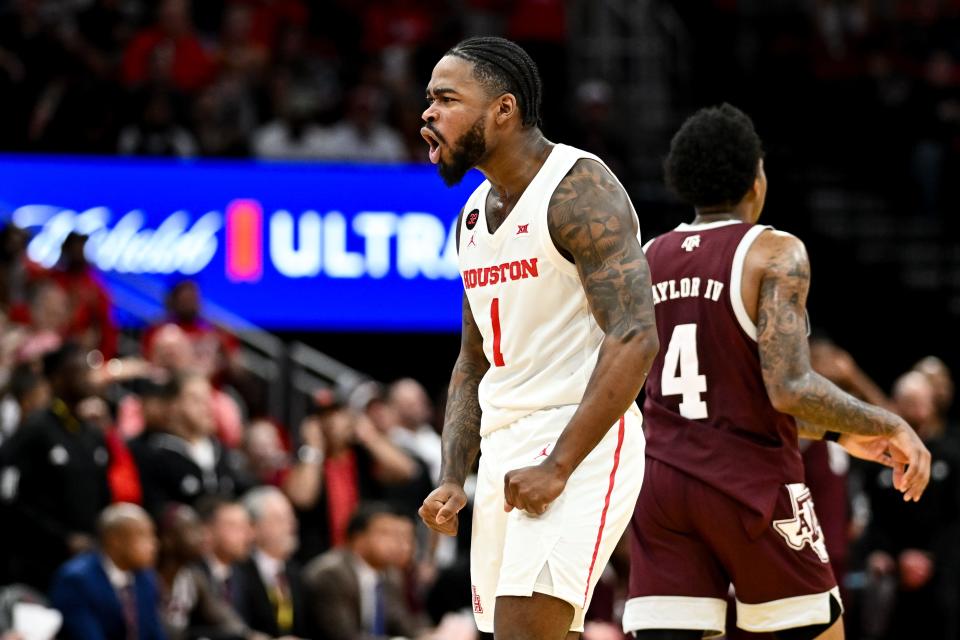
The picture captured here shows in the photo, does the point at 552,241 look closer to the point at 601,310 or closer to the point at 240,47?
the point at 601,310

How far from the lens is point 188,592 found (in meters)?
9.82

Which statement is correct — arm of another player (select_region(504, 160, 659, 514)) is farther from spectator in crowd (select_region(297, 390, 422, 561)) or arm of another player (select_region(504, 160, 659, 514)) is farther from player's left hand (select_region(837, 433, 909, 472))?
spectator in crowd (select_region(297, 390, 422, 561))

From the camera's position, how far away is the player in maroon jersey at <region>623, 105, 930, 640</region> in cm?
552

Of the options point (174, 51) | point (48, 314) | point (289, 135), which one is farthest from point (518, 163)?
point (174, 51)

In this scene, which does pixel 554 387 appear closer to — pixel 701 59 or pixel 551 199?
pixel 551 199

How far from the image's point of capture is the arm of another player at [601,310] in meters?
4.44

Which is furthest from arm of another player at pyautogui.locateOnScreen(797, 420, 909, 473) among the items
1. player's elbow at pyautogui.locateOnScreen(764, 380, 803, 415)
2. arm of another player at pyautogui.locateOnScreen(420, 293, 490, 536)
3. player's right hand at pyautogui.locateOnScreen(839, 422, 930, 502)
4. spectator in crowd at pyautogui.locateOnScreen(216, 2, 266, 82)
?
spectator in crowd at pyautogui.locateOnScreen(216, 2, 266, 82)

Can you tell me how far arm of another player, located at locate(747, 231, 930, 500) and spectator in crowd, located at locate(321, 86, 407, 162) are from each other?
34.5ft

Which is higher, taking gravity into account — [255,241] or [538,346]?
[255,241]

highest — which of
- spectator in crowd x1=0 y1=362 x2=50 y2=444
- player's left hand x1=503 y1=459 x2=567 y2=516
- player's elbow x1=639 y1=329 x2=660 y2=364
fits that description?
player's elbow x1=639 y1=329 x2=660 y2=364

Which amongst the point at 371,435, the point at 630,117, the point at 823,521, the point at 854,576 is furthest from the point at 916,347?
the point at 823,521

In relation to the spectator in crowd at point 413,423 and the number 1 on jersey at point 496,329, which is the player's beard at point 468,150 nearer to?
the number 1 on jersey at point 496,329

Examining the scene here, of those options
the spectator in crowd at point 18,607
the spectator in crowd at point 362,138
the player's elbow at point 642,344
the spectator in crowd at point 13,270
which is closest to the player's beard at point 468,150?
the player's elbow at point 642,344

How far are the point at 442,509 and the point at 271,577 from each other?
5970 millimetres
